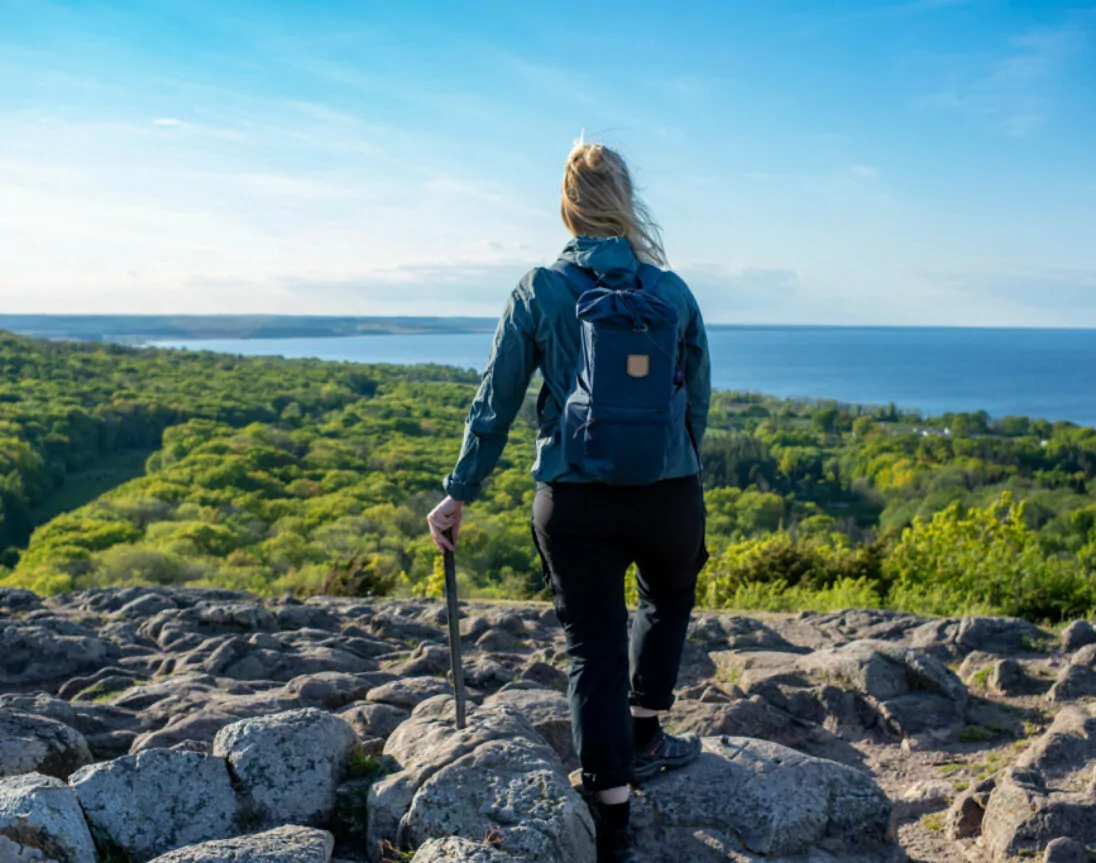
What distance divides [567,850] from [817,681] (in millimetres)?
2770

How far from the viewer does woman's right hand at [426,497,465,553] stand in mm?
3129

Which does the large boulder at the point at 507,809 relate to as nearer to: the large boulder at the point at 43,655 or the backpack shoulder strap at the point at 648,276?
the backpack shoulder strap at the point at 648,276

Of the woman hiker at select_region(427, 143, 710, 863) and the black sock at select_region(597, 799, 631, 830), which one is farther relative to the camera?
the black sock at select_region(597, 799, 631, 830)

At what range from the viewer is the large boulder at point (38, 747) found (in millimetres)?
3570

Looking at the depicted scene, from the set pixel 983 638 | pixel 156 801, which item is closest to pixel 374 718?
pixel 156 801

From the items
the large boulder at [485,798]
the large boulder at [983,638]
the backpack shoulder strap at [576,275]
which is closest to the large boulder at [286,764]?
the large boulder at [485,798]

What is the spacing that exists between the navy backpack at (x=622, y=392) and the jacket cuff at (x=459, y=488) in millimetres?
403

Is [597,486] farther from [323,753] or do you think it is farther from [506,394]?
[323,753]

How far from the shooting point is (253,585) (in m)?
24.3

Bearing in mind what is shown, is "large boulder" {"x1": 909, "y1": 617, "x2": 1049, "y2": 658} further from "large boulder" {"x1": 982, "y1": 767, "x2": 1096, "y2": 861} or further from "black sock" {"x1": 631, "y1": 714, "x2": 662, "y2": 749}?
"black sock" {"x1": 631, "y1": 714, "x2": 662, "y2": 749}

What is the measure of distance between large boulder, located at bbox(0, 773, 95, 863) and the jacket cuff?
5.03 feet

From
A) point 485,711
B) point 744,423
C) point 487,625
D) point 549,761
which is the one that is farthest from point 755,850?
point 744,423

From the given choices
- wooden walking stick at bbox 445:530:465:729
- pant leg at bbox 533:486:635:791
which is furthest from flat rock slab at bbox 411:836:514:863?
wooden walking stick at bbox 445:530:465:729

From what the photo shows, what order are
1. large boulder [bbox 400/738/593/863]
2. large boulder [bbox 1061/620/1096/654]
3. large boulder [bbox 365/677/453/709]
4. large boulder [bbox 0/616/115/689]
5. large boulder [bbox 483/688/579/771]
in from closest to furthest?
large boulder [bbox 400/738/593/863] < large boulder [bbox 483/688/579/771] < large boulder [bbox 365/677/453/709] < large boulder [bbox 0/616/115/689] < large boulder [bbox 1061/620/1096/654]
